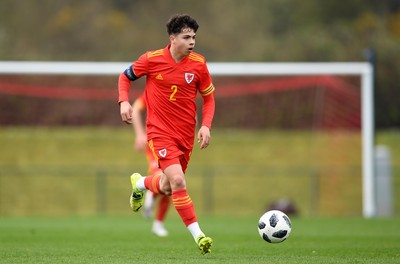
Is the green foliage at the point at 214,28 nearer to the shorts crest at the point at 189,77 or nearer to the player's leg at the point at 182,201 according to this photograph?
the shorts crest at the point at 189,77

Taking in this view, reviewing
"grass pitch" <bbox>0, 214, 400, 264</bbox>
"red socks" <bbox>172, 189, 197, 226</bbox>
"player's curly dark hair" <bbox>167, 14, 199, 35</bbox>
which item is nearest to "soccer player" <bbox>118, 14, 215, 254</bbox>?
"player's curly dark hair" <bbox>167, 14, 199, 35</bbox>

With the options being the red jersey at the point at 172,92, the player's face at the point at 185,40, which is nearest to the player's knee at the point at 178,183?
the red jersey at the point at 172,92

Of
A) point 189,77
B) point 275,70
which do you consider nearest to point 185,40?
point 189,77

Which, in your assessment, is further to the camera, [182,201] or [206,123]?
[206,123]

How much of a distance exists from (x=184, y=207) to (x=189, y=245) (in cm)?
188

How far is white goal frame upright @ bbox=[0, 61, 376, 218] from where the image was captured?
1609cm

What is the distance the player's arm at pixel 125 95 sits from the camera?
25.4ft

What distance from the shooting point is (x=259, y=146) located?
28969 millimetres

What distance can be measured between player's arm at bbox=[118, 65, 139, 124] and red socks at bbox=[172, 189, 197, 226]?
832 millimetres

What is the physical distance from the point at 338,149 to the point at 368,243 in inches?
787

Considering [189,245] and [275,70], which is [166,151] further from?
[275,70]

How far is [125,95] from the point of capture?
26.6 ft

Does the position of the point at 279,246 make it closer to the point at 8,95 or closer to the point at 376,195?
the point at 376,195

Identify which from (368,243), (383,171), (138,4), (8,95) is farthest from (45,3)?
(368,243)
